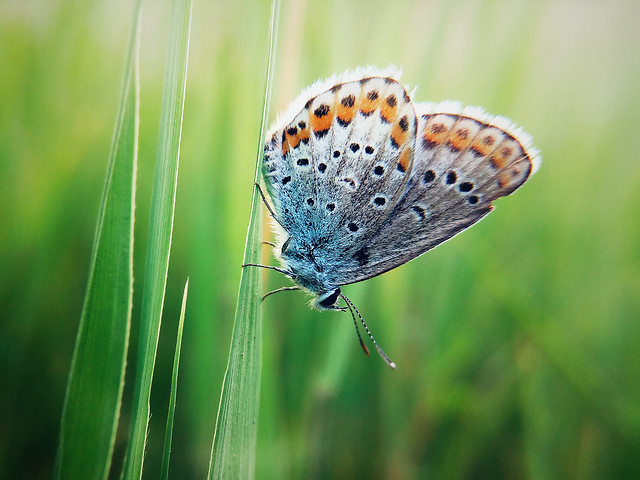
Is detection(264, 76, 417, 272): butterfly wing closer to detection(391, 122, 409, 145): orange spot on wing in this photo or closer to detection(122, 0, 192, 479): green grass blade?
detection(391, 122, 409, 145): orange spot on wing

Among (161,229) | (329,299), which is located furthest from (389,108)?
(161,229)

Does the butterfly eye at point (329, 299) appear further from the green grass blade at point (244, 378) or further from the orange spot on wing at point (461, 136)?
the orange spot on wing at point (461, 136)

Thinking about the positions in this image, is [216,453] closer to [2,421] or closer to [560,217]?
[2,421]

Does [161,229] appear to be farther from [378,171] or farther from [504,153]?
[504,153]

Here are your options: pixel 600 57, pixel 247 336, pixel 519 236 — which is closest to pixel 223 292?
pixel 247 336

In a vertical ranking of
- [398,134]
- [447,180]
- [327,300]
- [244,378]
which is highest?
[398,134]

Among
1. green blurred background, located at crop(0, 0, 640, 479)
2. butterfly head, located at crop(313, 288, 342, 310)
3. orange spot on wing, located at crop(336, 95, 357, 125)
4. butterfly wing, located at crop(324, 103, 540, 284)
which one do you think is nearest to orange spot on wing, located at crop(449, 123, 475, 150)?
butterfly wing, located at crop(324, 103, 540, 284)

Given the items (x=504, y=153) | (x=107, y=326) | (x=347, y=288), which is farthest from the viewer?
(x=347, y=288)
